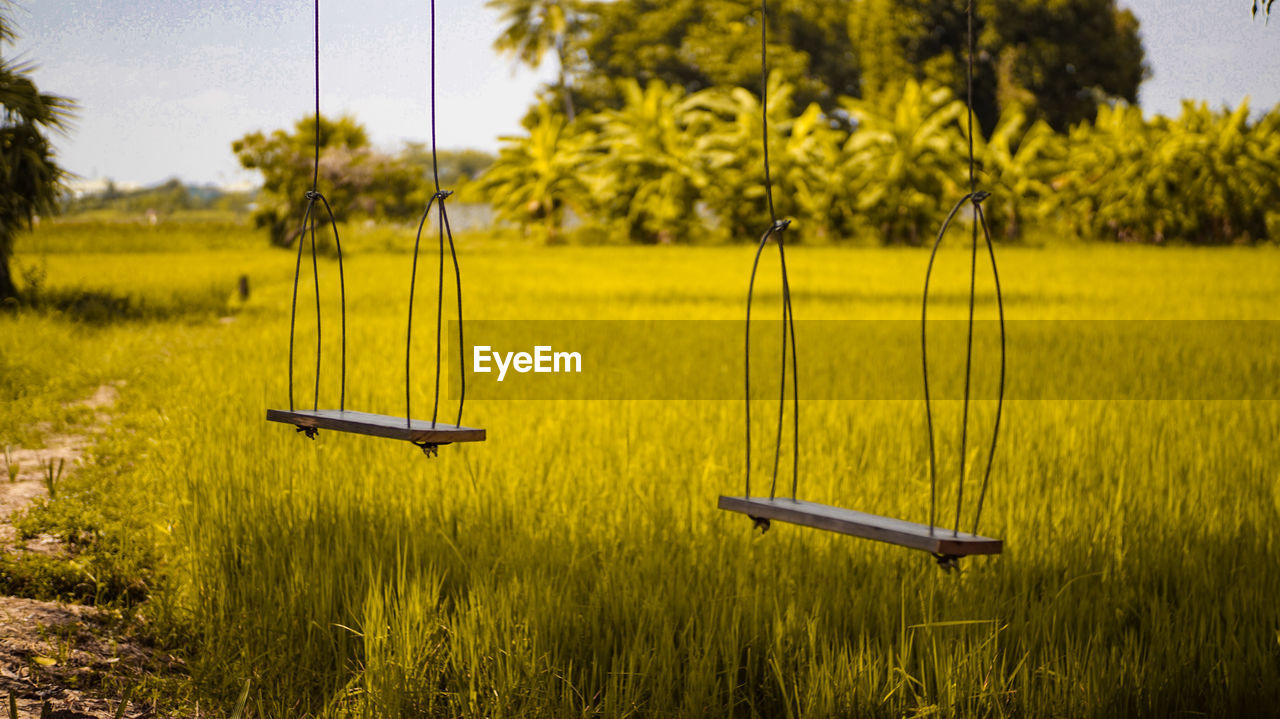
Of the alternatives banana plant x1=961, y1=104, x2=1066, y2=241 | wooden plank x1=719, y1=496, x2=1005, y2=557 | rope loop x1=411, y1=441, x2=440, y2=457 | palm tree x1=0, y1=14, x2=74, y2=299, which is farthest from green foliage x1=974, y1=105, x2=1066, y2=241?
wooden plank x1=719, y1=496, x2=1005, y2=557

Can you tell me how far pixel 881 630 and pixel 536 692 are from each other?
85 cm

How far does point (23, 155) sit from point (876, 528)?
387 inches

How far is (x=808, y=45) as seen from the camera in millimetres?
29266

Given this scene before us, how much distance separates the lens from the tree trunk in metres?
10.2

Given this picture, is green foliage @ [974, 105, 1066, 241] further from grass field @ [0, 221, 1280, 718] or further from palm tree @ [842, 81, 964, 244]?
grass field @ [0, 221, 1280, 718]

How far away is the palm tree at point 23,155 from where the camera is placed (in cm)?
939

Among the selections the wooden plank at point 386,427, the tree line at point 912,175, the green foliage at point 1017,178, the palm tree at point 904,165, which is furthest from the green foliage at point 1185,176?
the wooden plank at point 386,427

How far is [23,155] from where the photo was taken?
9.71 meters

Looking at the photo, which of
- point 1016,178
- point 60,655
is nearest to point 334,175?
point 1016,178

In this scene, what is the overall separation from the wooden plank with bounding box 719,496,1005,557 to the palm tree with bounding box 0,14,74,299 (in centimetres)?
917

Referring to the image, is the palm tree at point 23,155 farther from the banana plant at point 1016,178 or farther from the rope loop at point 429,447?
the banana plant at point 1016,178

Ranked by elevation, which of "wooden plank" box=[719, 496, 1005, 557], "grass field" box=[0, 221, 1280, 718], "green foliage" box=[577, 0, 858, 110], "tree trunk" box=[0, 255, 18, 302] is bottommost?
"grass field" box=[0, 221, 1280, 718]

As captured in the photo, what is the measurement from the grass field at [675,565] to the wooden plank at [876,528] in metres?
0.52

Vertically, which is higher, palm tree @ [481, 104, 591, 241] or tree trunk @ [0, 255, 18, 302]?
palm tree @ [481, 104, 591, 241]
